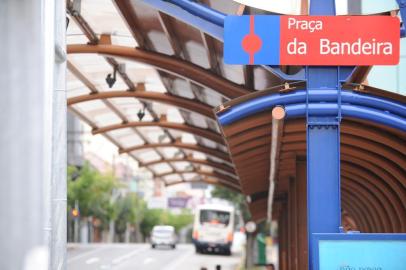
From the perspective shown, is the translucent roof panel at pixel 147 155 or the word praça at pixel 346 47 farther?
the translucent roof panel at pixel 147 155

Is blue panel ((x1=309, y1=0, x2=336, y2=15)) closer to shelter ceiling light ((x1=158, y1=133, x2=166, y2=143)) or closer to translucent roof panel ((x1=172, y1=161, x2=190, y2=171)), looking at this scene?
shelter ceiling light ((x1=158, y1=133, x2=166, y2=143))

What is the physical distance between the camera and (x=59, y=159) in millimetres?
9672

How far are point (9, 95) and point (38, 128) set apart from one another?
41 cm

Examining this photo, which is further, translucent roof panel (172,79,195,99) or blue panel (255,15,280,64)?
translucent roof panel (172,79,195,99)

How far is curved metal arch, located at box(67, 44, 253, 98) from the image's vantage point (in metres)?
17.9

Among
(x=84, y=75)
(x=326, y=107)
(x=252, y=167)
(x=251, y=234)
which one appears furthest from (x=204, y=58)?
(x=251, y=234)

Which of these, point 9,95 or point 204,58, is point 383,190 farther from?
point 9,95

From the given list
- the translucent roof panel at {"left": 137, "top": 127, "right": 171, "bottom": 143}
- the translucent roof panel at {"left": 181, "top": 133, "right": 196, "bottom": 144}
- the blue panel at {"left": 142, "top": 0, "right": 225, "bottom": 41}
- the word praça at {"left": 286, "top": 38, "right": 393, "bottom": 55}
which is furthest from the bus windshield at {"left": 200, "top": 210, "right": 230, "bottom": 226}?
the word praça at {"left": 286, "top": 38, "right": 393, "bottom": 55}

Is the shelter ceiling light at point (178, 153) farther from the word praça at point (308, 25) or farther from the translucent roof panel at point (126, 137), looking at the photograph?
the word praça at point (308, 25)

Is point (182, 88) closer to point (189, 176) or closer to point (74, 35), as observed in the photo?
point (74, 35)

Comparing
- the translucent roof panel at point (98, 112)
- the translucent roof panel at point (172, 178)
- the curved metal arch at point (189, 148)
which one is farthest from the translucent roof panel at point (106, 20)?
the translucent roof panel at point (172, 178)

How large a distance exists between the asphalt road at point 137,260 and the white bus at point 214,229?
91 centimetres

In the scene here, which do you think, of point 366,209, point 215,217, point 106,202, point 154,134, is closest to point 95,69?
point 366,209

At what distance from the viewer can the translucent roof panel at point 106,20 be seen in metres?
16.2
